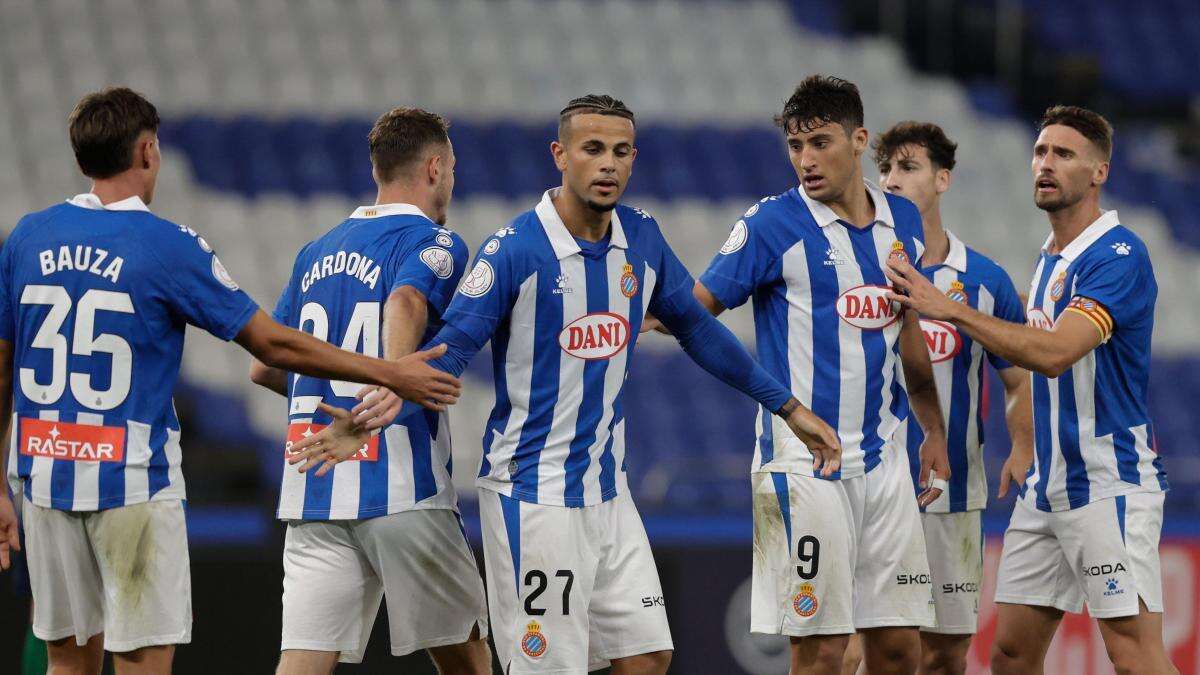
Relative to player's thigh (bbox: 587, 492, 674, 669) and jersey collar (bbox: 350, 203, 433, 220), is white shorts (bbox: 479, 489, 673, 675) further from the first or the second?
jersey collar (bbox: 350, 203, 433, 220)

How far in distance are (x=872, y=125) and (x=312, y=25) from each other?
548 centimetres

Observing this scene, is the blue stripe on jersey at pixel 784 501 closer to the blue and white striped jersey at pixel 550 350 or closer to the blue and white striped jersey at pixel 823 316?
the blue and white striped jersey at pixel 823 316

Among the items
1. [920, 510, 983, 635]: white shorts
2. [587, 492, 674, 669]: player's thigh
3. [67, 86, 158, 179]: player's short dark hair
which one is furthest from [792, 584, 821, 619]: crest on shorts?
[67, 86, 158, 179]: player's short dark hair

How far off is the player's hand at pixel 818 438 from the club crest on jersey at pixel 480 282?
1156mm

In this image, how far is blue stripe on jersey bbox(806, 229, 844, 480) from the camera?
17.3 feet

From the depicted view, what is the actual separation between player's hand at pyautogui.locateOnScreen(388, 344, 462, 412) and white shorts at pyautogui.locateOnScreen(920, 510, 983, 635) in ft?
7.94

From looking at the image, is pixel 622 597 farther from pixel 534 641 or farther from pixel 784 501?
pixel 784 501

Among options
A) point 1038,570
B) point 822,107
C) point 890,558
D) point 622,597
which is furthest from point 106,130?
point 1038,570

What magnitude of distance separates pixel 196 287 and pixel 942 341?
123 inches

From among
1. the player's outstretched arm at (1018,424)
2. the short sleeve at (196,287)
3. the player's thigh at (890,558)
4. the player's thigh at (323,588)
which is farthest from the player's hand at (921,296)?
the short sleeve at (196,287)

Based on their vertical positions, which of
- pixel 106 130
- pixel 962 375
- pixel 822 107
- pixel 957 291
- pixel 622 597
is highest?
pixel 822 107

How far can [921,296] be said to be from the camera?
16.7 feet

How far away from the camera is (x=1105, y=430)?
554cm

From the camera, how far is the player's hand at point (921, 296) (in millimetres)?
5078
